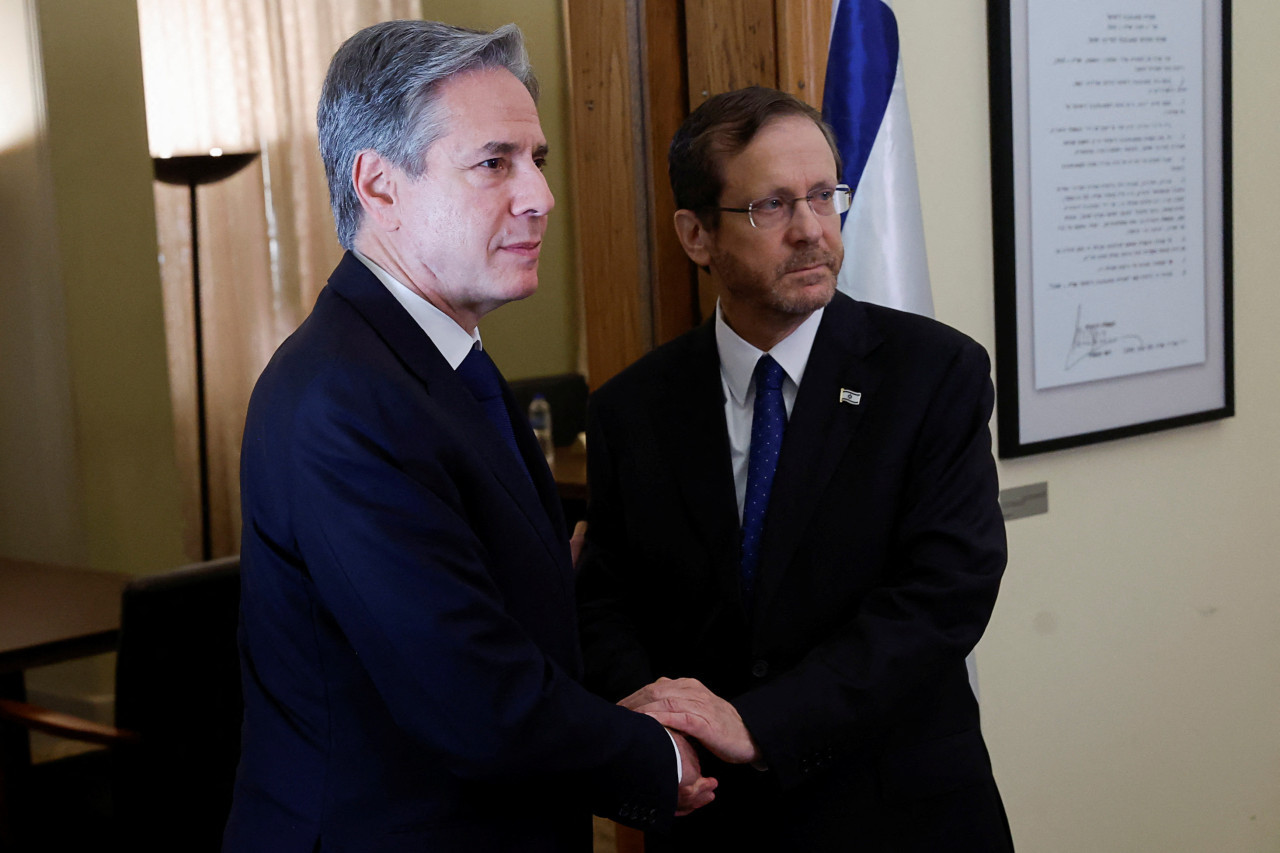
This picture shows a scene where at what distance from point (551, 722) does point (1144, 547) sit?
181cm

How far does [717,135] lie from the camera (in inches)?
70.4

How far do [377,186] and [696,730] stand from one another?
0.76 metres

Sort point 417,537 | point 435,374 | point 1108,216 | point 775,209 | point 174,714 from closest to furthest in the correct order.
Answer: point 417,537
point 435,374
point 775,209
point 1108,216
point 174,714

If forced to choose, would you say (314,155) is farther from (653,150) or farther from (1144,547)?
(1144,547)

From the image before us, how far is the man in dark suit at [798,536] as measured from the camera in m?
1.56

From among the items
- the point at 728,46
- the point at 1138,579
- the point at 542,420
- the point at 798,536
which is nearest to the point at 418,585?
the point at 798,536

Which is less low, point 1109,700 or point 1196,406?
point 1196,406

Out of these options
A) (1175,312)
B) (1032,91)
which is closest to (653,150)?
(1032,91)

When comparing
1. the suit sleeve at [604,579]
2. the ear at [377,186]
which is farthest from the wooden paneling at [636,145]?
the ear at [377,186]

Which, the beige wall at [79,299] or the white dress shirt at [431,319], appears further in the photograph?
the beige wall at [79,299]

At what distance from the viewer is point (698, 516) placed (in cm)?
172

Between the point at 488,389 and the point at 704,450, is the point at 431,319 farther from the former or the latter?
the point at 704,450

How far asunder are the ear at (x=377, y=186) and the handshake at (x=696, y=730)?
26.9 inches

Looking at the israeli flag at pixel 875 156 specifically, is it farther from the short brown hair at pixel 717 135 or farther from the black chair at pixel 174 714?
the black chair at pixel 174 714
